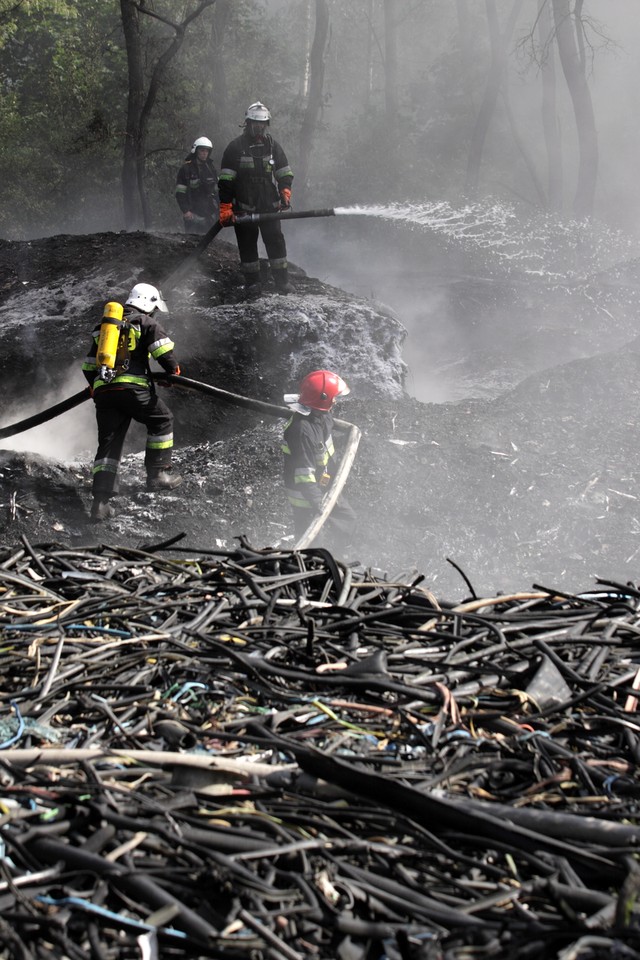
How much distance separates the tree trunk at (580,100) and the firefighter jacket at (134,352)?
552 inches

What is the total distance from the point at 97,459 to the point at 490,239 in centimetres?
1286

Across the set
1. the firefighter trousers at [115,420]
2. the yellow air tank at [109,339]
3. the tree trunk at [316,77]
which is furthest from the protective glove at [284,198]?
the tree trunk at [316,77]

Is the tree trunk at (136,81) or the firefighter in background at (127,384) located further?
the tree trunk at (136,81)

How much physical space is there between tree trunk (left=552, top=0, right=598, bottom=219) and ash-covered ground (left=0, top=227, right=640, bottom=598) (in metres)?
7.97

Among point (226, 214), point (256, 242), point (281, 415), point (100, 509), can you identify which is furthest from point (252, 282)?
point (100, 509)

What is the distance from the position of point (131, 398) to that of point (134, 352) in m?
0.40

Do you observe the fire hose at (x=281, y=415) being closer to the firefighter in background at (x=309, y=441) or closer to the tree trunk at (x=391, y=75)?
the firefighter in background at (x=309, y=441)

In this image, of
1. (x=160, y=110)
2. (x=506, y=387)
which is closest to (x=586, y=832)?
(x=506, y=387)

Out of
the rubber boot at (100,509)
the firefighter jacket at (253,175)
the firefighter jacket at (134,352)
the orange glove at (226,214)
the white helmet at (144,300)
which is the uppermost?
the firefighter jacket at (253,175)

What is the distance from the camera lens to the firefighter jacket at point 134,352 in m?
7.42

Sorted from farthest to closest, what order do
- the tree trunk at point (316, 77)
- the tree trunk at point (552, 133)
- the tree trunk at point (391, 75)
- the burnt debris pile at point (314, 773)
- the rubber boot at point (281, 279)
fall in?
the tree trunk at point (391, 75) → the tree trunk at point (316, 77) → the tree trunk at point (552, 133) → the rubber boot at point (281, 279) → the burnt debris pile at point (314, 773)

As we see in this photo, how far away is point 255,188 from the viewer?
10883mm

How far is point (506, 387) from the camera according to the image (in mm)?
12234

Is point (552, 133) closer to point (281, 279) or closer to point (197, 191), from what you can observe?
point (197, 191)
